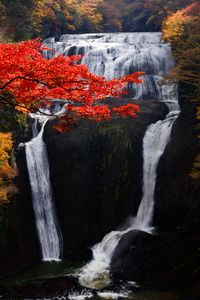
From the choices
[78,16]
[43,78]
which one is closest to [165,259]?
[43,78]

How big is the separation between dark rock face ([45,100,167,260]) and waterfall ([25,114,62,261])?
0.36 meters

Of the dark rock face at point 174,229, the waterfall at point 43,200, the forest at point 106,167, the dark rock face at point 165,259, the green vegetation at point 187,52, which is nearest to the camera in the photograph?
the forest at point 106,167

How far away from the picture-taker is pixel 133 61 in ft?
91.7

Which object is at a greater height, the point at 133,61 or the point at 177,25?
the point at 177,25

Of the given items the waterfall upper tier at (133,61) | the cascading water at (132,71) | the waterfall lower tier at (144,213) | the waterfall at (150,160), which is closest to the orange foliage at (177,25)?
the waterfall upper tier at (133,61)

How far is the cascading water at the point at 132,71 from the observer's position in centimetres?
1736

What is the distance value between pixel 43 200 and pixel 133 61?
1363cm

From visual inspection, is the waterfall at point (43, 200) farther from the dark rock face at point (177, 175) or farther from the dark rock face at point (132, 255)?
the dark rock face at point (177, 175)

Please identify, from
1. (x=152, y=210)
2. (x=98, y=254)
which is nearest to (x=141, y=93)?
(x=152, y=210)

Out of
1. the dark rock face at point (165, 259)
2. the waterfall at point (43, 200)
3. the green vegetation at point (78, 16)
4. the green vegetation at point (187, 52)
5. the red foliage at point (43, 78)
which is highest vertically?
the green vegetation at point (78, 16)

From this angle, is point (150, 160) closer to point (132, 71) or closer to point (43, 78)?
point (132, 71)

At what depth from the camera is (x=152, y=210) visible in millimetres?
19156

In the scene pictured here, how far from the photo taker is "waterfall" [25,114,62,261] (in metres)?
18.6

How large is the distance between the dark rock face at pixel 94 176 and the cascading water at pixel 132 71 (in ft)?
2.16
